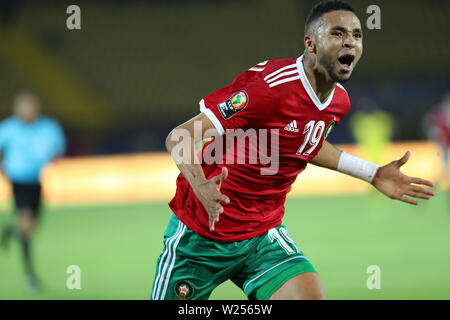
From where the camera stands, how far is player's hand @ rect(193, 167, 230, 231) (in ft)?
11.0

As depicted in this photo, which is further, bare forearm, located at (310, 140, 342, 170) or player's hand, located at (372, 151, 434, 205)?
bare forearm, located at (310, 140, 342, 170)

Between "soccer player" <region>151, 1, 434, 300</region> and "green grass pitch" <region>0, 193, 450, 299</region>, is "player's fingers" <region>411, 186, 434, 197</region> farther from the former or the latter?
"green grass pitch" <region>0, 193, 450, 299</region>

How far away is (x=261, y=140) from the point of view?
411 cm

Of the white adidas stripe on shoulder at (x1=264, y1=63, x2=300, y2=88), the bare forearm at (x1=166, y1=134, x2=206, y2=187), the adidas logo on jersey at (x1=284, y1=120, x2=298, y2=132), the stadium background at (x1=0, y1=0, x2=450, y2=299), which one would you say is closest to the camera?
the bare forearm at (x1=166, y1=134, x2=206, y2=187)

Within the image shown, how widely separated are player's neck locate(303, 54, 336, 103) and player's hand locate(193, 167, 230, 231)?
1047mm

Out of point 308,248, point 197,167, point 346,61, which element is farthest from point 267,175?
point 308,248

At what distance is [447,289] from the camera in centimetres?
683

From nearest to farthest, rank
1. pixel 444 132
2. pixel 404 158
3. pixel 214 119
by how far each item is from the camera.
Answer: pixel 214 119, pixel 404 158, pixel 444 132

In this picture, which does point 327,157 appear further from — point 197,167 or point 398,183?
point 197,167

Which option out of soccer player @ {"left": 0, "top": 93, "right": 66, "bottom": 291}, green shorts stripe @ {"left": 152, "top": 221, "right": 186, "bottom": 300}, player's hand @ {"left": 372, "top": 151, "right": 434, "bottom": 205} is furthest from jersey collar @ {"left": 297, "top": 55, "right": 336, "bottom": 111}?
soccer player @ {"left": 0, "top": 93, "right": 66, "bottom": 291}

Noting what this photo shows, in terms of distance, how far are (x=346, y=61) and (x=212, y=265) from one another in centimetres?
154

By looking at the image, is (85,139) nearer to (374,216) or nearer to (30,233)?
(374,216)

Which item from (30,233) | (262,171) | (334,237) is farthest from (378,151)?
(262,171)

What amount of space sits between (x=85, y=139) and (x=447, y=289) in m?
17.4
